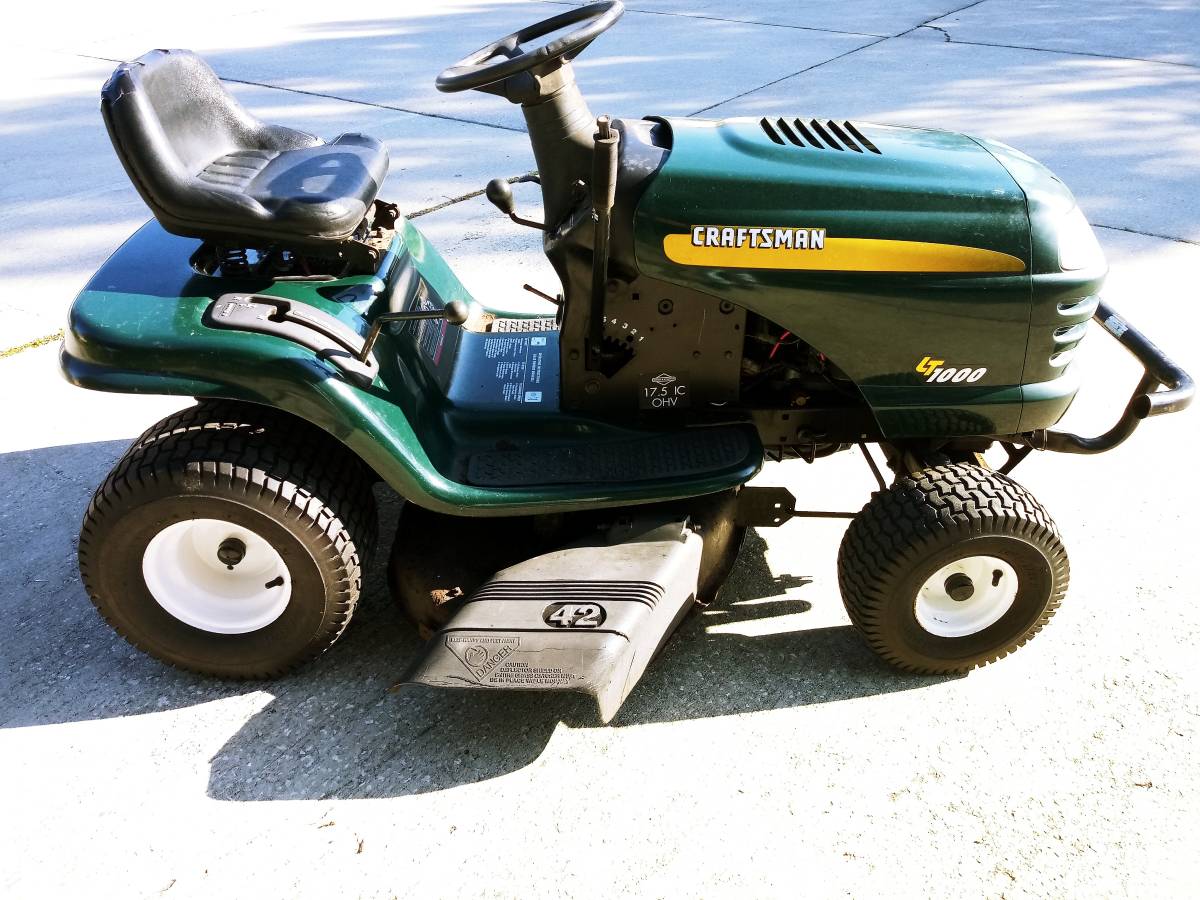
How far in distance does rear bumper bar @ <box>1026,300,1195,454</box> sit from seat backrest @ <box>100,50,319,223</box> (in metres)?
2.02

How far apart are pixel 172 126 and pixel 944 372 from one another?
5.94 feet

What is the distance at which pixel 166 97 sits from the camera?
97.7 inches

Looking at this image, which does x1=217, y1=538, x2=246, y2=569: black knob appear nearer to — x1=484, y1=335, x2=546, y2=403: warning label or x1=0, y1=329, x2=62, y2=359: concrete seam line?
x1=484, y1=335, x2=546, y2=403: warning label

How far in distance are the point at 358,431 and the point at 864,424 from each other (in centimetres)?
117

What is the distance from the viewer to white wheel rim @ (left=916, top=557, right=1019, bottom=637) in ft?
7.99

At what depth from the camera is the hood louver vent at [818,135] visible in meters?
2.42

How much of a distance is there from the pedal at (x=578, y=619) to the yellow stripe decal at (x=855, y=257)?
59 cm

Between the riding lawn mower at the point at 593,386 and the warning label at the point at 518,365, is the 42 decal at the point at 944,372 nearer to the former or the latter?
the riding lawn mower at the point at 593,386

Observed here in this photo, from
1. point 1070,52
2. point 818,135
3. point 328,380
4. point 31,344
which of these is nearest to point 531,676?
point 328,380

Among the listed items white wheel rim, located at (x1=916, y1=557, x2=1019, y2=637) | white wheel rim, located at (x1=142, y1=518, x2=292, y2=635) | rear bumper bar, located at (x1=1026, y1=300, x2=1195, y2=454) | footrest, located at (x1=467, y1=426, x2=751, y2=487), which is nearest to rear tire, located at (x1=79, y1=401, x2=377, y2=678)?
white wheel rim, located at (x1=142, y1=518, x2=292, y2=635)

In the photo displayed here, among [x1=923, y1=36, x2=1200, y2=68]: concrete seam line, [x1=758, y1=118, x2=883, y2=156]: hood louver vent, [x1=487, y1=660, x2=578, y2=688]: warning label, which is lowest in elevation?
[x1=923, y1=36, x2=1200, y2=68]: concrete seam line

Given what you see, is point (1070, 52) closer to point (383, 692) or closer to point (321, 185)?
point (321, 185)

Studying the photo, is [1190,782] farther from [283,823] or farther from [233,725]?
[233,725]

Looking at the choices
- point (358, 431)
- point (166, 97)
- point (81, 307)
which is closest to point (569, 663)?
point (358, 431)
